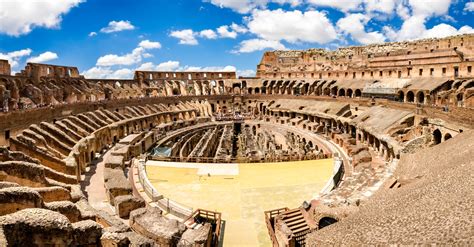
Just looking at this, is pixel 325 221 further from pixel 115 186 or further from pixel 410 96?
pixel 410 96

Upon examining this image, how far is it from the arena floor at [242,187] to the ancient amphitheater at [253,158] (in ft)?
0.39

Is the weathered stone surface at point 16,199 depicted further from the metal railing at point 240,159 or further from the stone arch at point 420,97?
the stone arch at point 420,97

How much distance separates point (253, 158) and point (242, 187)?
6146 mm

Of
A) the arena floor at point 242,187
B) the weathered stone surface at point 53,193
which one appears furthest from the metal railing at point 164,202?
the weathered stone surface at point 53,193

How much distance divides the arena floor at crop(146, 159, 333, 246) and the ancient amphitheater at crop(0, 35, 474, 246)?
0.12 m

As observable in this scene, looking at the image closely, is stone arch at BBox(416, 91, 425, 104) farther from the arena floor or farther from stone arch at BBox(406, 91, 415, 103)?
the arena floor

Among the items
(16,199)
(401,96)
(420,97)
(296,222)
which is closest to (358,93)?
(401,96)

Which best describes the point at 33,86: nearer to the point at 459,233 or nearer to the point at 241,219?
the point at 241,219

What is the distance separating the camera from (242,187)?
64.9 ft

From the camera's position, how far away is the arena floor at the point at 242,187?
1490cm

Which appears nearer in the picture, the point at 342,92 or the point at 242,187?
the point at 242,187

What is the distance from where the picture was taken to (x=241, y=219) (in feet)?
50.5

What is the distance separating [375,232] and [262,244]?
19.0 feet

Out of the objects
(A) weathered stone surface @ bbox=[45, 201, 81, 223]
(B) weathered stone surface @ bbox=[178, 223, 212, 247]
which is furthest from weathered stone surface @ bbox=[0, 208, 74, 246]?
(B) weathered stone surface @ bbox=[178, 223, 212, 247]
